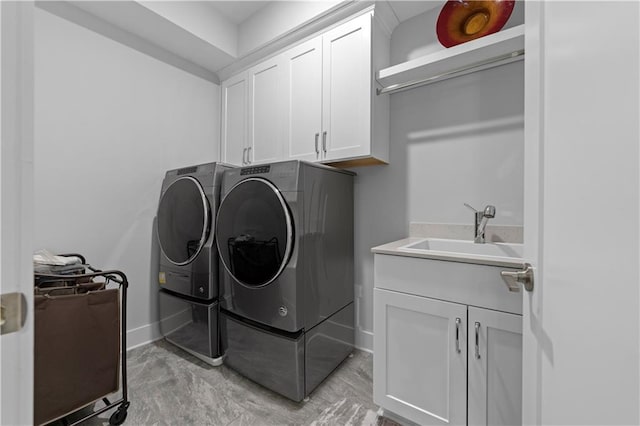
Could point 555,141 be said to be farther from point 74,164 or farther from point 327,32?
point 74,164

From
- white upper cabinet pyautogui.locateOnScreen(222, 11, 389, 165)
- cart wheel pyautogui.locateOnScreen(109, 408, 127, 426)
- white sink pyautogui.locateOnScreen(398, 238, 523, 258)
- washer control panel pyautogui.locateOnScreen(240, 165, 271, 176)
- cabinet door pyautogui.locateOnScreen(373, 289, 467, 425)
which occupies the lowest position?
cart wheel pyautogui.locateOnScreen(109, 408, 127, 426)

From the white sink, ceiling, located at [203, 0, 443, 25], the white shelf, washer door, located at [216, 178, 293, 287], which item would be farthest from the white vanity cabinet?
ceiling, located at [203, 0, 443, 25]

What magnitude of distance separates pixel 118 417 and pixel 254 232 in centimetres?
114

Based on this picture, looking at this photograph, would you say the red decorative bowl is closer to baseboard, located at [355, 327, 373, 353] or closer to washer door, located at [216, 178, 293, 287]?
washer door, located at [216, 178, 293, 287]

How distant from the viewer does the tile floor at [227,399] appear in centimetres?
144

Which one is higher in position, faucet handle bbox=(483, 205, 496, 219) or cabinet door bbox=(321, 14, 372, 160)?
cabinet door bbox=(321, 14, 372, 160)

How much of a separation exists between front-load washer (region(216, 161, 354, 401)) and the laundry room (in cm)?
1

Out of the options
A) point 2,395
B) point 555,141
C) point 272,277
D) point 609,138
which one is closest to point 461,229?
point 272,277

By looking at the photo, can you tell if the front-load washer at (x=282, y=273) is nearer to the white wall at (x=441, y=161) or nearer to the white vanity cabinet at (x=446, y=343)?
the white wall at (x=441, y=161)

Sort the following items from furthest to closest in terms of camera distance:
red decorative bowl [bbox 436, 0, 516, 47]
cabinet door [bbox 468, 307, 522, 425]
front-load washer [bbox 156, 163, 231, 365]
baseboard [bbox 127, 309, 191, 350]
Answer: baseboard [bbox 127, 309, 191, 350] → front-load washer [bbox 156, 163, 231, 365] → red decorative bowl [bbox 436, 0, 516, 47] → cabinet door [bbox 468, 307, 522, 425]

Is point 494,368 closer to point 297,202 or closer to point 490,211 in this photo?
point 490,211

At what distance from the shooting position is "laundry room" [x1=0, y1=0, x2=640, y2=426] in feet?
4.33

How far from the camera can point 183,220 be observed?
2.02 metres

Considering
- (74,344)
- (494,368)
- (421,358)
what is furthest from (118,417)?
(494,368)
